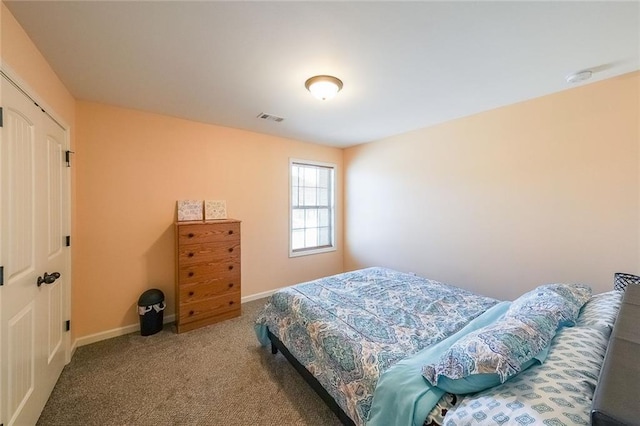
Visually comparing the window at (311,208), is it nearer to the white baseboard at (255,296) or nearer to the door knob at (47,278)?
the white baseboard at (255,296)

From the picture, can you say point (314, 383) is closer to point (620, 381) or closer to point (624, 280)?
point (620, 381)

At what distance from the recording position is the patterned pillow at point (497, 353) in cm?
100

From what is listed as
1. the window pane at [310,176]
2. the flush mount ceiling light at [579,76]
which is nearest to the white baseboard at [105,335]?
the window pane at [310,176]

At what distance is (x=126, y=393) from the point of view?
1.84 meters

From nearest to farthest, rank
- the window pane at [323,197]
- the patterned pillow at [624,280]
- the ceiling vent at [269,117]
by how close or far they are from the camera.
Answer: the patterned pillow at [624,280] < the ceiling vent at [269,117] < the window pane at [323,197]

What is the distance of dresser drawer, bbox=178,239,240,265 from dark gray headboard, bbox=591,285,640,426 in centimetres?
301

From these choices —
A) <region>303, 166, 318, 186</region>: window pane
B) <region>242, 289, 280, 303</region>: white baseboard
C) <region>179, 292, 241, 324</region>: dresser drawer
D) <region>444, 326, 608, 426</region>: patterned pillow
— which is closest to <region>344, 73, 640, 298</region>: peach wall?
<region>303, 166, 318, 186</region>: window pane

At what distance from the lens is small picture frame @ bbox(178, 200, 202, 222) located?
3018mm

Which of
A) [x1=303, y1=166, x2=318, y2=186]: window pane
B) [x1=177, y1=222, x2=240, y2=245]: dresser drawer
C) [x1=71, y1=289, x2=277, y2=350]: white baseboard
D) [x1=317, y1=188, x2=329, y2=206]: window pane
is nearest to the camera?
[x1=71, y1=289, x2=277, y2=350]: white baseboard

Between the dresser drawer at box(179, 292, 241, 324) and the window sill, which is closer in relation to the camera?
the dresser drawer at box(179, 292, 241, 324)

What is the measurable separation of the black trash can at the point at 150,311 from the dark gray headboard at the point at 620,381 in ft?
10.6

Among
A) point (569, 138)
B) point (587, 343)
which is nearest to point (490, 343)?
point (587, 343)

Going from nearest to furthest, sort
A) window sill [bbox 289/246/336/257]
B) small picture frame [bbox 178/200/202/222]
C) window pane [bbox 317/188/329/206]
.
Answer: small picture frame [bbox 178/200/202/222] → window sill [bbox 289/246/336/257] → window pane [bbox 317/188/329/206]

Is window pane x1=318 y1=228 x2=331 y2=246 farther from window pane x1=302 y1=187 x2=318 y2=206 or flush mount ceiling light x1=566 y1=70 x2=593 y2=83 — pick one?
flush mount ceiling light x1=566 y1=70 x2=593 y2=83
